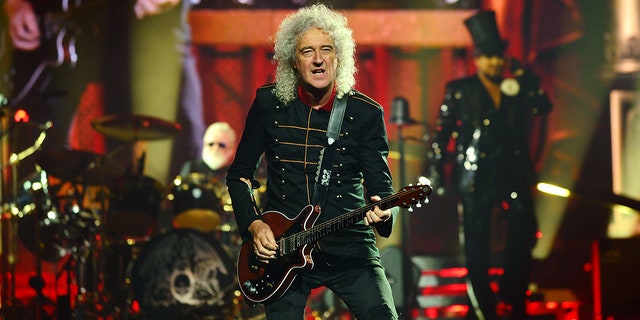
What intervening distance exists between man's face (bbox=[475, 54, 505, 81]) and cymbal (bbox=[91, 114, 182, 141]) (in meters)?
2.89

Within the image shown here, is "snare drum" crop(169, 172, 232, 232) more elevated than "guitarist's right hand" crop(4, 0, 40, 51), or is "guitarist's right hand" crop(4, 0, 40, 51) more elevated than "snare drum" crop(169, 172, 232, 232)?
"guitarist's right hand" crop(4, 0, 40, 51)

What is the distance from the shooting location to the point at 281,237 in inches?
130

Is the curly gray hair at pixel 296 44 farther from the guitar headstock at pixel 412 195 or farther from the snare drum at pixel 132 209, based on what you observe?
the snare drum at pixel 132 209

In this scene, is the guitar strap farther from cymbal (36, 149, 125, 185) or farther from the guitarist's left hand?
cymbal (36, 149, 125, 185)

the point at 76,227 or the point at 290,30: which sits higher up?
the point at 290,30

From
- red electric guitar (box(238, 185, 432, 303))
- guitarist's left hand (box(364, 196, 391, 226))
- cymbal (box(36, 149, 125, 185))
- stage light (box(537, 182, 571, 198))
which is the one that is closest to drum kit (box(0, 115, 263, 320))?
cymbal (box(36, 149, 125, 185))

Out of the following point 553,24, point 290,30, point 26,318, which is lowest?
point 26,318

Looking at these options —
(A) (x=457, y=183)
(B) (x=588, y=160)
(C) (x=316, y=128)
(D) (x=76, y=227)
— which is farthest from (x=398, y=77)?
(C) (x=316, y=128)

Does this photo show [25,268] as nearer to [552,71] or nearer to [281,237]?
[281,237]

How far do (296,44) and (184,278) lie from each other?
12.7ft

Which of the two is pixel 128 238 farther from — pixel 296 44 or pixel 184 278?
pixel 296 44

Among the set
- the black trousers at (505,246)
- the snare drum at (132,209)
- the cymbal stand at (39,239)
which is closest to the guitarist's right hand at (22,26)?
the cymbal stand at (39,239)

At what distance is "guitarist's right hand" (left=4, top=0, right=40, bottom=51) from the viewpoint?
7.09 m

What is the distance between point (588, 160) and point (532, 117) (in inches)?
25.9
